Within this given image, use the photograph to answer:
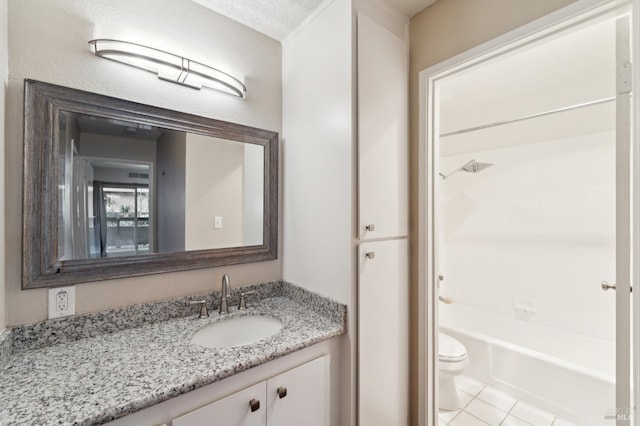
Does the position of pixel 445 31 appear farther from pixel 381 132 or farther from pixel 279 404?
pixel 279 404

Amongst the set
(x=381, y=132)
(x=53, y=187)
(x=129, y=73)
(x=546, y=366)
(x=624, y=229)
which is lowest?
(x=546, y=366)

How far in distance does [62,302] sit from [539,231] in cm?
326

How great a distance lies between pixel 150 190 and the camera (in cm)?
127

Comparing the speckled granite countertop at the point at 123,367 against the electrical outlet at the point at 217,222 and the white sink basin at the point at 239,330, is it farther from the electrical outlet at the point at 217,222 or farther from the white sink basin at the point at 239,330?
the electrical outlet at the point at 217,222

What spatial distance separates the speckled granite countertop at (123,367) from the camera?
0.71 m

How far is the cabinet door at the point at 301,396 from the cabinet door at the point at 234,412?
0.04m

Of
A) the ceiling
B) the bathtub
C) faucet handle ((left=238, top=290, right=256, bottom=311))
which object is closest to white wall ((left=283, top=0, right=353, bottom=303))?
the ceiling

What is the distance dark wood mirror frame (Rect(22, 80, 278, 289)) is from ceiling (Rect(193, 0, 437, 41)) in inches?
24.7

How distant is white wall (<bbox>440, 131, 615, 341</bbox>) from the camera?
2062mm

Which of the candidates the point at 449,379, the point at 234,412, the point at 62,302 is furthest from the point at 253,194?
the point at 449,379

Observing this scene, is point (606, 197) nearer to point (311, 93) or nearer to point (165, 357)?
point (311, 93)

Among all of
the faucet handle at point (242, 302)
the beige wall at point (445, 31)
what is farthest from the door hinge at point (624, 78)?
the faucet handle at point (242, 302)

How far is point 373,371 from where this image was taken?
1305mm

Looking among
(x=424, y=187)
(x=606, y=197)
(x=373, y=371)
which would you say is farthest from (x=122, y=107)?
(x=606, y=197)
